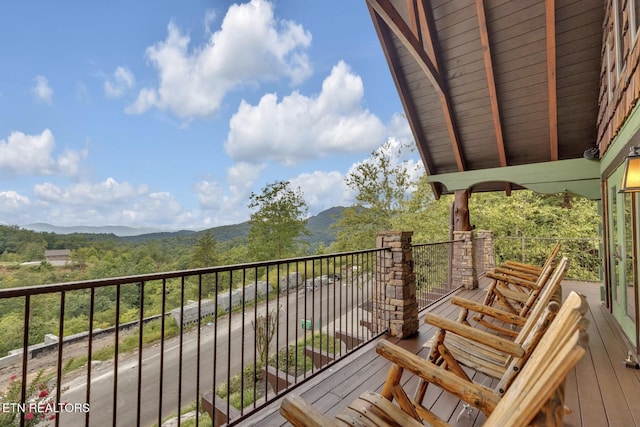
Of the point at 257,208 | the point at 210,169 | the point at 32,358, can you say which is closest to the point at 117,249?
the point at 257,208

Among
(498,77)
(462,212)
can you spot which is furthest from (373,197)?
(498,77)

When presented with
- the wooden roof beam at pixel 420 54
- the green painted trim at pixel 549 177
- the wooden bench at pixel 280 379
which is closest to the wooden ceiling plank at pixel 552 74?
the green painted trim at pixel 549 177

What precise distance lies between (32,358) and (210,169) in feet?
170

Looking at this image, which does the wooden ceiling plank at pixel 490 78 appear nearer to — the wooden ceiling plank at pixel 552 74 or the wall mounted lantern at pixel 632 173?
the wooden ceiling plank at pixel 552 74

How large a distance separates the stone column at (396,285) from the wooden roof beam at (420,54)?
8.69 ft

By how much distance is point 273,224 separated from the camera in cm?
1897

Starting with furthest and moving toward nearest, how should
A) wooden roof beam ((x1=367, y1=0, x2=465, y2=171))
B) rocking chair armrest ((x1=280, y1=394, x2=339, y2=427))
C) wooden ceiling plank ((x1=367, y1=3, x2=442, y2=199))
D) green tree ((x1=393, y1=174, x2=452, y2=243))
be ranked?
green tree ((x1=393, y1=174, x2=452, y2=243))
wooden ceiling plank ((x1=367, y1=3, x2=442, y2=199))
wooden roof beam ((x1=367, y1=0, x2=465, y2=171))
rocking chair armrest ((x1=280, y1=394, x2=339, y2=427))

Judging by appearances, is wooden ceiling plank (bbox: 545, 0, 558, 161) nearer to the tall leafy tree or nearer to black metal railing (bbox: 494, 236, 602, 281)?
black metal railing (bbox: 494, 236, 602, 281)

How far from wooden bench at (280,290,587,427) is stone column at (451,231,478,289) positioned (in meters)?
4.90

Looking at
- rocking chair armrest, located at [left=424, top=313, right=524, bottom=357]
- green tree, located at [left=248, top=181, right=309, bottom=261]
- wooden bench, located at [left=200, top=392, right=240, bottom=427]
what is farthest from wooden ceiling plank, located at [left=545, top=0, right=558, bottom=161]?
green tree, located at [left=248, top=181, right=309, bottom=261]

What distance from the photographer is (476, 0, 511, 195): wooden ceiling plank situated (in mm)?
3902

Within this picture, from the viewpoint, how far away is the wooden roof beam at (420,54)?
3771mm

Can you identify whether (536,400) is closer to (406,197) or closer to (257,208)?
(406,197)

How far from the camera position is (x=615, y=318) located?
12.5ft
